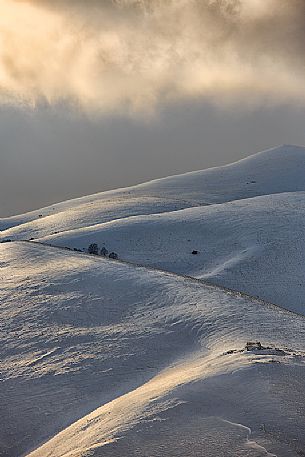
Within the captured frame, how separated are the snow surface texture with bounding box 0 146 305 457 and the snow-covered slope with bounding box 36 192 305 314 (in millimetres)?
80

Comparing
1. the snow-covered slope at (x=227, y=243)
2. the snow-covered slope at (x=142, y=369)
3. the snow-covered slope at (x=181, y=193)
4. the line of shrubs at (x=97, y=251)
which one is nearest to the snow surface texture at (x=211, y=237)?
the snow-covered slope at (x=227, y=243)

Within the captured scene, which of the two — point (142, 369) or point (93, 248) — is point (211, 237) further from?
point (142, 369)

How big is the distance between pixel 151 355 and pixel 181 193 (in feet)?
98.6

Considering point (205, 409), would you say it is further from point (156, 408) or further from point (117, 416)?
point (117, 416)

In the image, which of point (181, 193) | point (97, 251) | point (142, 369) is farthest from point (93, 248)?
point (181, 193)

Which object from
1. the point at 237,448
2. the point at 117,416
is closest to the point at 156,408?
the point at 117,416

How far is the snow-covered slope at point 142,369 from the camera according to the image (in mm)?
6449

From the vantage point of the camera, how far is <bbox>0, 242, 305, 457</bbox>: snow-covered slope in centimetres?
645

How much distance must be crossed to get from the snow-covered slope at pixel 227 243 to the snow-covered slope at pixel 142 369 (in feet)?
16.1

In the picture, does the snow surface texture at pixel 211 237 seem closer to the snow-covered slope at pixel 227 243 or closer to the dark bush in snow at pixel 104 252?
the snow-covered slope at pixel 227 243

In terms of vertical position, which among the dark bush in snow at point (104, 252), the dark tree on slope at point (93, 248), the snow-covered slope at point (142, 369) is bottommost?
the snow-covered slope at point (142, 369)

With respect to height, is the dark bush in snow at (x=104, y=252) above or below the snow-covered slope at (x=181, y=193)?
below

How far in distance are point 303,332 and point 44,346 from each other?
13.6 feet

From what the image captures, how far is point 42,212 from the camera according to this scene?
137 feet
